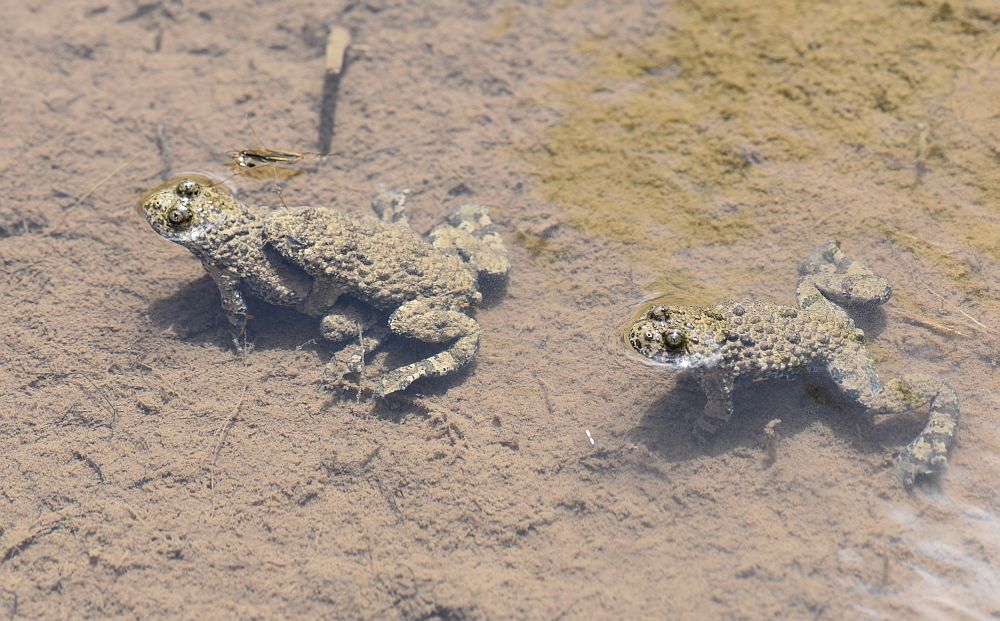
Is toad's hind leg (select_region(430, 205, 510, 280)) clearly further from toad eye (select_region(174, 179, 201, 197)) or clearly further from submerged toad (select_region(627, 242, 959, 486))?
toad eye (select_region(174, 179, 201, 197))

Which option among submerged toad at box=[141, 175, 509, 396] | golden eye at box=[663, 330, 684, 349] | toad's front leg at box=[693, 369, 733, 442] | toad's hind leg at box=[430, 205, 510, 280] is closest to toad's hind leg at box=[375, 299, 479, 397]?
submerged toad at box=[141, 175, 509, 396]

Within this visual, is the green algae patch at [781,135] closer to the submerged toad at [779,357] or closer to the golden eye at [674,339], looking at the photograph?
the submerged toad at [779,357]

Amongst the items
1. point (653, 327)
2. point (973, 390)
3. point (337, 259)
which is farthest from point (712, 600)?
point (337, 259)

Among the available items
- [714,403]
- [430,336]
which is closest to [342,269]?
[430,336]

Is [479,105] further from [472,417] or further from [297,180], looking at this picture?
[472,417]

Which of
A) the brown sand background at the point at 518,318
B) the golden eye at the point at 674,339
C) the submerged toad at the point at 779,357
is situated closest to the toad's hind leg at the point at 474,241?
the brown sand background at the point at 518,318

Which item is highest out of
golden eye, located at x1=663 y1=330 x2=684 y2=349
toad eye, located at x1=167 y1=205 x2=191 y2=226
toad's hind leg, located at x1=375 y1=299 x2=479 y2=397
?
golden eye, located at x1=663 y1=330 x2=684 y2=349
